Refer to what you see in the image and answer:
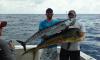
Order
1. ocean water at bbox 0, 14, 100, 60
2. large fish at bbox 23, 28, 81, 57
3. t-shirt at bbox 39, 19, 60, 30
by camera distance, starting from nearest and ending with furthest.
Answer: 1. large fish at bbox 23, 28, 81, 57
2. t-shirt at bbox 39, 19, 60, 30
3. ocean water at bbox 0, 14, 100, 60

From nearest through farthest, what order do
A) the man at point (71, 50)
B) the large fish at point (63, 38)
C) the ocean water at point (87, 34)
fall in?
the large fish at point (63, 38)
the man at point (71, 50)
the ocean water at point (87, 34)

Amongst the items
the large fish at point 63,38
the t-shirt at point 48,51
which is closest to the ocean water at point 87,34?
the t-shirt at point 48,51

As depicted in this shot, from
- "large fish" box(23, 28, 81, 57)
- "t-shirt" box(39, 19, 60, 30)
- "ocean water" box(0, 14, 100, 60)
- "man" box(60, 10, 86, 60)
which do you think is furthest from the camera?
"ocean water" box(0, 14, 100, 60)

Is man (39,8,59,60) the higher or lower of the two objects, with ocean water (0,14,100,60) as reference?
higher

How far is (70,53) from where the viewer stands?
5.55 metres

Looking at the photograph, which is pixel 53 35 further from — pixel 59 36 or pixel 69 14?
pixel 69 14

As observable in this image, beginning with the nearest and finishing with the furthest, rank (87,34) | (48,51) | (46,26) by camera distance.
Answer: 1. (46,26)
2. (48,51)
3. (87,34)

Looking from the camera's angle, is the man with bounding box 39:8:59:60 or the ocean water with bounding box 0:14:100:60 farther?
the ocean water with bounding box 0:14:100:60

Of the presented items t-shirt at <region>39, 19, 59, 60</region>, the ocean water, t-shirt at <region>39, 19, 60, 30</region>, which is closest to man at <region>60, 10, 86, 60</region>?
t-shirt at <region>39, 19, 59, 60</region>

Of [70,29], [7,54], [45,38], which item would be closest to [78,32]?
[70,29]

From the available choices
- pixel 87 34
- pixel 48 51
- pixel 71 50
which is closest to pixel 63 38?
pixel 71 50

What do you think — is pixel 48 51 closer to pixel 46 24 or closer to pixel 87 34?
pixel 46 24

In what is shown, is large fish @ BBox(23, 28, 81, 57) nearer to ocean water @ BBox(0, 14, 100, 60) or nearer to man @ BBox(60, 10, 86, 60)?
man @ BBox(60, 10, 86, 60)

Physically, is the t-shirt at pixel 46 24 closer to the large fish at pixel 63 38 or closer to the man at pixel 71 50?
the man at pixel 71 50
